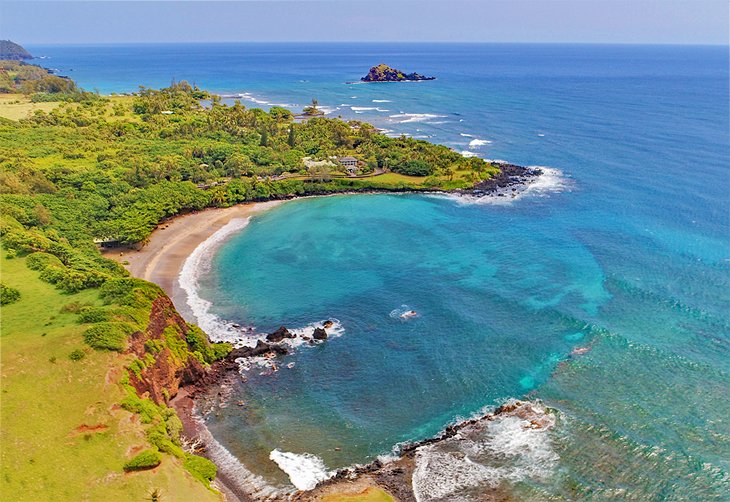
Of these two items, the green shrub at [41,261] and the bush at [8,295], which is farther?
the green shrub at [41,261]

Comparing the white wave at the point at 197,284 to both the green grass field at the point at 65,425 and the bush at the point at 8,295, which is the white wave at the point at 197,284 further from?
the bush at the point at 8,295

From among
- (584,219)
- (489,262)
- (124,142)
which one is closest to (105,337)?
(489,262)

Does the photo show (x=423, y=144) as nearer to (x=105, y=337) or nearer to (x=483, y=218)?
(x=483, y=218)

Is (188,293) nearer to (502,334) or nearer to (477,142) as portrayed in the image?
(502,334)

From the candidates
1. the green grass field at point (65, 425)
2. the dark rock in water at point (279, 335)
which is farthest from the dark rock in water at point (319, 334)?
the green grass field at point (65, 425)

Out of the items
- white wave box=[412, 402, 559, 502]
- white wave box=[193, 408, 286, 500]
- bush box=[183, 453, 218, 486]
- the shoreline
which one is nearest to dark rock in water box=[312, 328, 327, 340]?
the shoreline

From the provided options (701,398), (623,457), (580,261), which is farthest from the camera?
(580,261)

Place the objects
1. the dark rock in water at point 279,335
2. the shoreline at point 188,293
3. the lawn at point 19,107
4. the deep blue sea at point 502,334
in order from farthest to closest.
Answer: the lawn at point 19,107 → the dark rock in water at point 279,335 → the deep blue sea at point 502,334 → the shoreline at point 188,293
